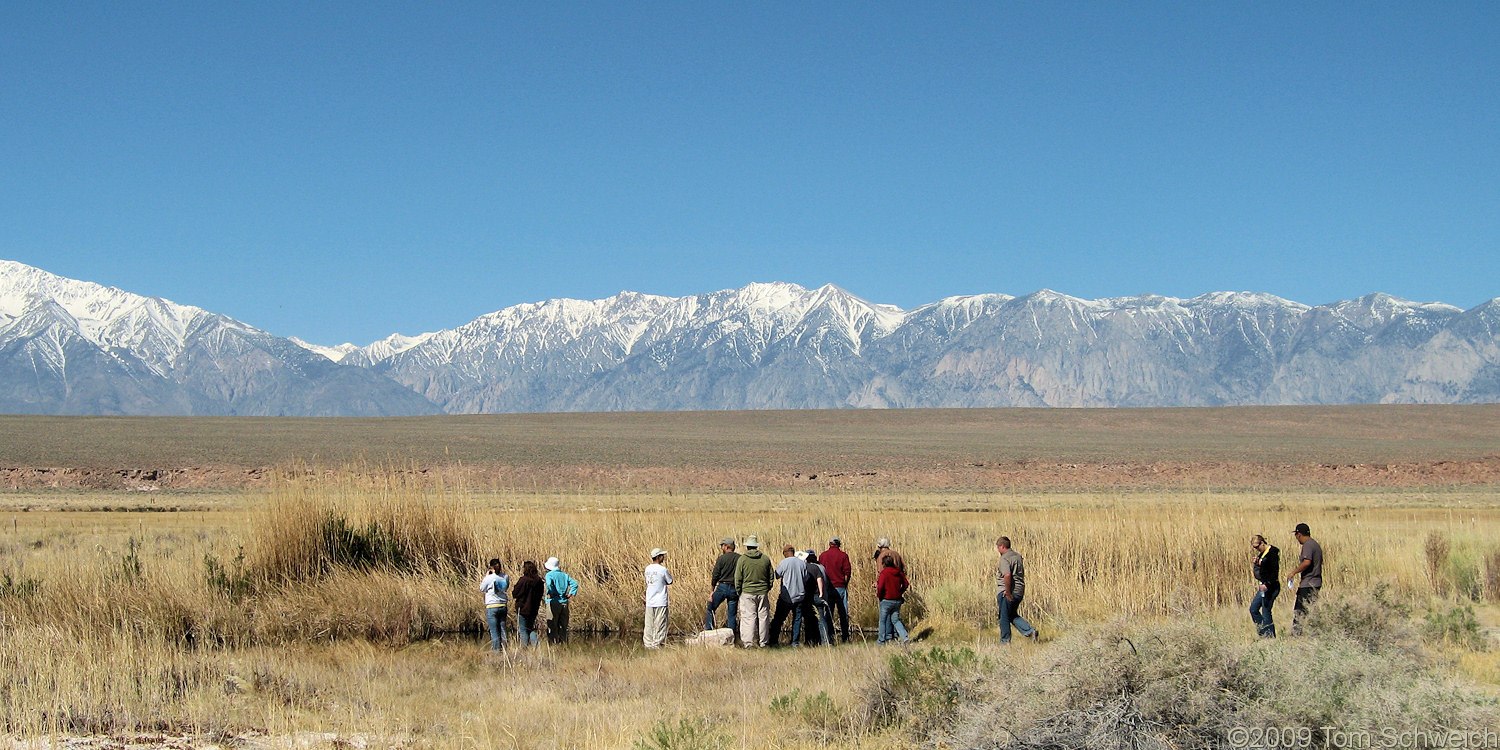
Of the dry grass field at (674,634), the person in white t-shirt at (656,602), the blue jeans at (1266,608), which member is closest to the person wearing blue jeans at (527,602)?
the dry grass field at (674,634)

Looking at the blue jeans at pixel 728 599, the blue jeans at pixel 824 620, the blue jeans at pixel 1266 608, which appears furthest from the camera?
the blue jeans at pixel 728 599

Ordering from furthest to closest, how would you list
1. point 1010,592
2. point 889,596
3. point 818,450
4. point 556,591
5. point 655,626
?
point 818,450 → point 655,626 → point 556,591 → point 889,596 → point 1010,592

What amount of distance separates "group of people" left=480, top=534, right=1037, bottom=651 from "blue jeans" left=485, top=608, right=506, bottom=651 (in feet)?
0.04

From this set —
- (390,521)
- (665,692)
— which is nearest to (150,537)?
(390,521)

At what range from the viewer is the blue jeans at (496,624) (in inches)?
520

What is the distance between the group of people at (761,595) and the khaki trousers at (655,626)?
Answer: 0.04 feet

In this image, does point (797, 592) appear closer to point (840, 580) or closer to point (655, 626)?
point (840, 580)

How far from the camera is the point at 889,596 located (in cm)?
1351

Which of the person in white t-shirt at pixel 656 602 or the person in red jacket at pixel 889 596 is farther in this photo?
the person in white t-shirt at pixel 656 602

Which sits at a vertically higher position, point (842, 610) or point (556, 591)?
point (556, 591)

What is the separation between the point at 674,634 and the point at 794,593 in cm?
282

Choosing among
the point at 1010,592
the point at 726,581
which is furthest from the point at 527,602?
the point at 1010,592

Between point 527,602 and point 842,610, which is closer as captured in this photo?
point 527,602

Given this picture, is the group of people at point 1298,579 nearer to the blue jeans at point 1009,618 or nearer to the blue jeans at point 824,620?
the blue jeans at point 1009,618
